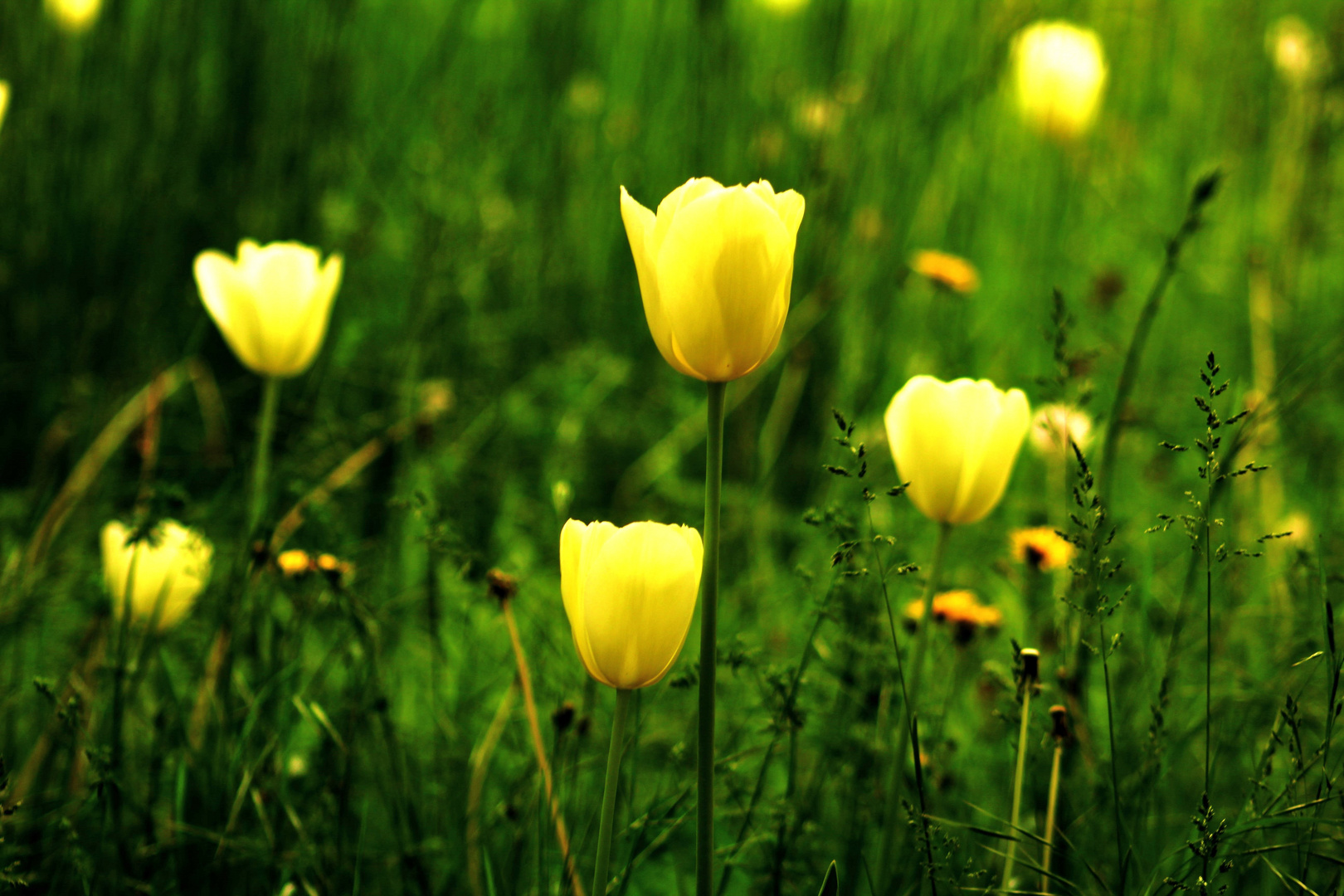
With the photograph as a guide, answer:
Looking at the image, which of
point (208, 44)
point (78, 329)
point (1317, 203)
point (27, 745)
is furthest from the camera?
point (1317, 203)

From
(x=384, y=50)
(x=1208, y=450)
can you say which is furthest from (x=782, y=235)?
(x=384, y=50)

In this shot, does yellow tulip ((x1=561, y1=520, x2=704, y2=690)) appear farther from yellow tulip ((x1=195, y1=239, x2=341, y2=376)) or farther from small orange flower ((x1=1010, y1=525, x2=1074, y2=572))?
yellow tulip ((x1=195, y1=239, x2=341, y2=376))

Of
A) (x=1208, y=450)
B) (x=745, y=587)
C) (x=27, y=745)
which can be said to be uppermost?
(x=1208, y=450)

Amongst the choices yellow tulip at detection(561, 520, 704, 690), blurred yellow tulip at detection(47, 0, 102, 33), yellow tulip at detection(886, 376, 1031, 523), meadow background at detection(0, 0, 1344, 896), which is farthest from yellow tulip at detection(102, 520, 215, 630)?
blurred yellow tulip at detection(47, 0, 102, 33)

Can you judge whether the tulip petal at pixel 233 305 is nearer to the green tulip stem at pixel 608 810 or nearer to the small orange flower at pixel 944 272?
the green tulip stem at pixel 608 810

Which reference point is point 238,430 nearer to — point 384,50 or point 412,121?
point 412,121

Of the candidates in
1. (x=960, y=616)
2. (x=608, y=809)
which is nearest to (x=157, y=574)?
(x=608, y=809)
